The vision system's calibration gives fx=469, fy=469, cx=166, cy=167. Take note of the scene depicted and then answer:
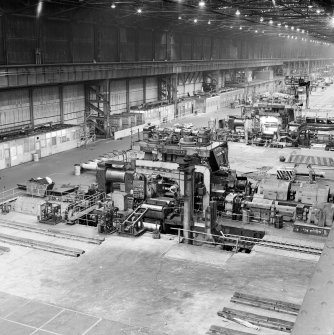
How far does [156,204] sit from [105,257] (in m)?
5.48

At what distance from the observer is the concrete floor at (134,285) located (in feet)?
47.5

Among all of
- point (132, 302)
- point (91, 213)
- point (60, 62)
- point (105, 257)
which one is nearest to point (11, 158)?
point (60, 62)

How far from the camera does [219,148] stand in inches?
1161

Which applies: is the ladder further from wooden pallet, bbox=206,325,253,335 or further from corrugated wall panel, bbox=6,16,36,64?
corrugated wall panel, bbox=6,16,36,64

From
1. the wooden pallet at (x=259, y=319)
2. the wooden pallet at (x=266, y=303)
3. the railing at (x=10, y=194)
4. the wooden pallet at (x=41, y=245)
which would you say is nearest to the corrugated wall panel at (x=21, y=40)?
the railing at (x=10, y=194)

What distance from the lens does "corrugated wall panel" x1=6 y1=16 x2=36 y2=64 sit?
40.1 metres

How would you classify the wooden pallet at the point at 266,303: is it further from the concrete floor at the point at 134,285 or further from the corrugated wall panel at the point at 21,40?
the corrugated wall panel at the point at 21,40

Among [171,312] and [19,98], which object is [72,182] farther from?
[171,312]

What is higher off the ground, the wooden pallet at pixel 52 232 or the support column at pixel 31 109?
the support column at pixel 31 109

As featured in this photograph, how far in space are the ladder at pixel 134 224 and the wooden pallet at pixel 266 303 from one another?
7.23 meters

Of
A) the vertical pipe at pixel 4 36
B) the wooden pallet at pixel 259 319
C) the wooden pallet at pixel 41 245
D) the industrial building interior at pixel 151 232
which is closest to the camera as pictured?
the wooden pallet at pixel 259 319

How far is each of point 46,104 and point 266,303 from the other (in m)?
36.3

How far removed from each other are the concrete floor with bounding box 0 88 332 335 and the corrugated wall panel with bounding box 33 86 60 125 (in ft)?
82.8

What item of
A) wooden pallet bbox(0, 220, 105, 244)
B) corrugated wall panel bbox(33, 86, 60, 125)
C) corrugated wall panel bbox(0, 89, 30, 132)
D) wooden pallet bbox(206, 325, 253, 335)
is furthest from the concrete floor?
corrugated wall panel bbox(33, 86, 60, 125)
